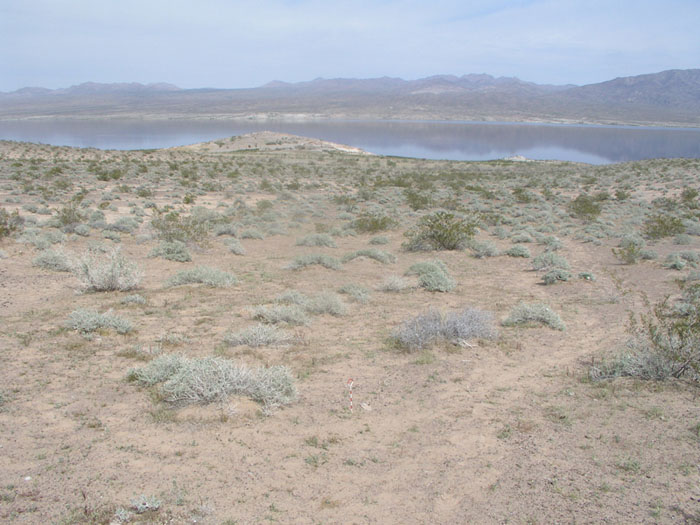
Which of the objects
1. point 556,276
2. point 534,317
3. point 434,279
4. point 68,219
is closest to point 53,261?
point 68,219

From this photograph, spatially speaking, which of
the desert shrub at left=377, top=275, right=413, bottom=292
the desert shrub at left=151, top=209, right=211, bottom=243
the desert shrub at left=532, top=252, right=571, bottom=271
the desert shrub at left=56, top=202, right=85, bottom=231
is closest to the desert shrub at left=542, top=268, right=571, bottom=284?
the desert shrub at left=532, top=252, right=571, bottom=271

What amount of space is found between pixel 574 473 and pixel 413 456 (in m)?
1.32

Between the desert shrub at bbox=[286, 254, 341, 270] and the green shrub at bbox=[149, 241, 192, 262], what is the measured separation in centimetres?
263

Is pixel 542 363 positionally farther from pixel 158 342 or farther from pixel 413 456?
pixel 158 342

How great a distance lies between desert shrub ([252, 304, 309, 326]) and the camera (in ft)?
23.5

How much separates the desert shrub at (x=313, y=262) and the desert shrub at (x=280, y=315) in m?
3.52

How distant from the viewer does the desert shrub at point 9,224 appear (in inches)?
450

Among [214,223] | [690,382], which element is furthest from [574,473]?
[214,223]

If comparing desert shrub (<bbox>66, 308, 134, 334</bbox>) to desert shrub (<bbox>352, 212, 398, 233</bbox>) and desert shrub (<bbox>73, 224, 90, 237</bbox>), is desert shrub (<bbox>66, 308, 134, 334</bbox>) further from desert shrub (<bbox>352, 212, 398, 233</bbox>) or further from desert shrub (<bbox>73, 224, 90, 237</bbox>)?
desert shrub (<bbox>352, 212, 398, 233</bbox>)

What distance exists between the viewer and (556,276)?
33.2 feet

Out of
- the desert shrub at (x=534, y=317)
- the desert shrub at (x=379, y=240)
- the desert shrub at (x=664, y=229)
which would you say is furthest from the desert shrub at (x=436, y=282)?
the desert shrub at (x=664, y=229)

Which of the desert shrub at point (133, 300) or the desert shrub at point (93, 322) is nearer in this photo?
the desert shrub at point (93, 322)

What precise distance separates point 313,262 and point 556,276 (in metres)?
5.56

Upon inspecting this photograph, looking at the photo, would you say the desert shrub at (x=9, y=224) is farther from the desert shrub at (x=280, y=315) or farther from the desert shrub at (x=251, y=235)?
the desert shrub at (x=280, y=315)
